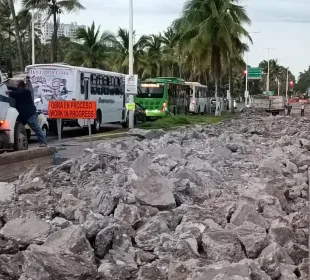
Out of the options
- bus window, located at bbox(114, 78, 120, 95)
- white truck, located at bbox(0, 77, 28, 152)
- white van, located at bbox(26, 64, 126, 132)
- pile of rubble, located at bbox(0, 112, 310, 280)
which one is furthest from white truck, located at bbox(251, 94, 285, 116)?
pile of rubble, located at bbox(0, 112, 310, 280)

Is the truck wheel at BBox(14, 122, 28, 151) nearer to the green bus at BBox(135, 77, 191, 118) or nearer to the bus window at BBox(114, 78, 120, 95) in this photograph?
the bus window at BBox(114, 78, 120, 95)

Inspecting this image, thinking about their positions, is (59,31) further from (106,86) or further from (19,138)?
(19,138)

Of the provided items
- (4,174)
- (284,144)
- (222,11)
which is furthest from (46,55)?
(4,174)

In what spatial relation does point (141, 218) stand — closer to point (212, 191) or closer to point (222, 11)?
point (212, 191)

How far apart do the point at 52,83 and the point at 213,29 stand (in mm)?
23316

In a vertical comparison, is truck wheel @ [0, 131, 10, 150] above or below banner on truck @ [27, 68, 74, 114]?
below

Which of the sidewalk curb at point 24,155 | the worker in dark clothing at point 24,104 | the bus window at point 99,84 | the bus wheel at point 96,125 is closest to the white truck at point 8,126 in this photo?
the worker in dark clothing at point 24,104

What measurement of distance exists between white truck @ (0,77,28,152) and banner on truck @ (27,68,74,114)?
33.6 ft

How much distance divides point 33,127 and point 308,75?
174439mm

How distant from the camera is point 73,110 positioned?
15352 mm

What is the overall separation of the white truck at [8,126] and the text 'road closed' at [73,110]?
120 cm

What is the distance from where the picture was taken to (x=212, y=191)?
979 centimetres

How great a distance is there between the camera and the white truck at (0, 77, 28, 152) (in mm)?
13656

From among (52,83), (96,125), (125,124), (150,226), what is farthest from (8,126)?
(125,124)
